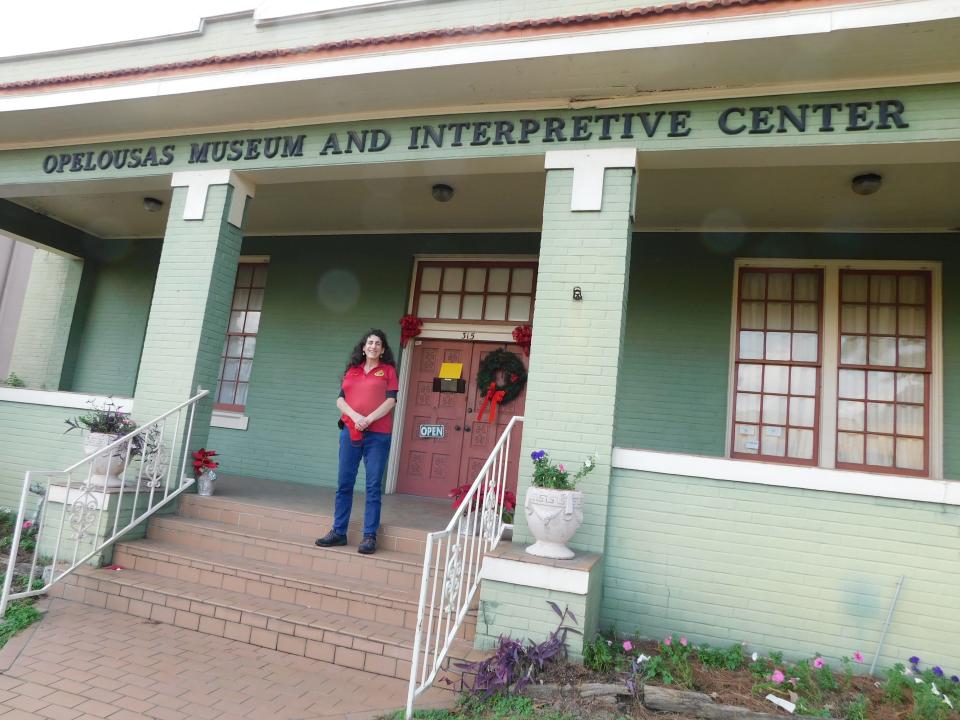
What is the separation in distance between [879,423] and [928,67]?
336 centimetres

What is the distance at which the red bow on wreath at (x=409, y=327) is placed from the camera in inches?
305

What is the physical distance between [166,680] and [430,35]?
4834mm

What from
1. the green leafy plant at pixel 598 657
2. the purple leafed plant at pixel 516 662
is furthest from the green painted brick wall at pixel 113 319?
the green leafy plant at pixel 598 657

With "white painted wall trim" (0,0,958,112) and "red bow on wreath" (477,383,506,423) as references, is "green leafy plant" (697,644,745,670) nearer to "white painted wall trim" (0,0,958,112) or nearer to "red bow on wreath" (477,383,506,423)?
"red bow on wreath" (477,383,506,423)

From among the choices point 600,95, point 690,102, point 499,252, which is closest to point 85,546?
point 499,252

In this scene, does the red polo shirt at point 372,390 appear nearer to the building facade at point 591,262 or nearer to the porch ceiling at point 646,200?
the building facade at point 591,262

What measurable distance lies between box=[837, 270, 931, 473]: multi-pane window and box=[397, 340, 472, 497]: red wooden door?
13.4ft

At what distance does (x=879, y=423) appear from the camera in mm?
6160

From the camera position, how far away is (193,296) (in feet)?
→ 19.7

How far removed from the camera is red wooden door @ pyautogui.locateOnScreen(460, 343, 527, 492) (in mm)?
7324

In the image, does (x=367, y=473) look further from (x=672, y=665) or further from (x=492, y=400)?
(x=492, y=400)

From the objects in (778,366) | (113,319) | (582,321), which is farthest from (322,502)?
(113,319)

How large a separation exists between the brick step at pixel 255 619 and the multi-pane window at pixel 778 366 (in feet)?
13.0

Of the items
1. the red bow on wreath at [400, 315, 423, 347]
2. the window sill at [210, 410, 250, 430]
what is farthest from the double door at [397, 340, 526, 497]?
the window sill at [210, 410, 250, 430]
